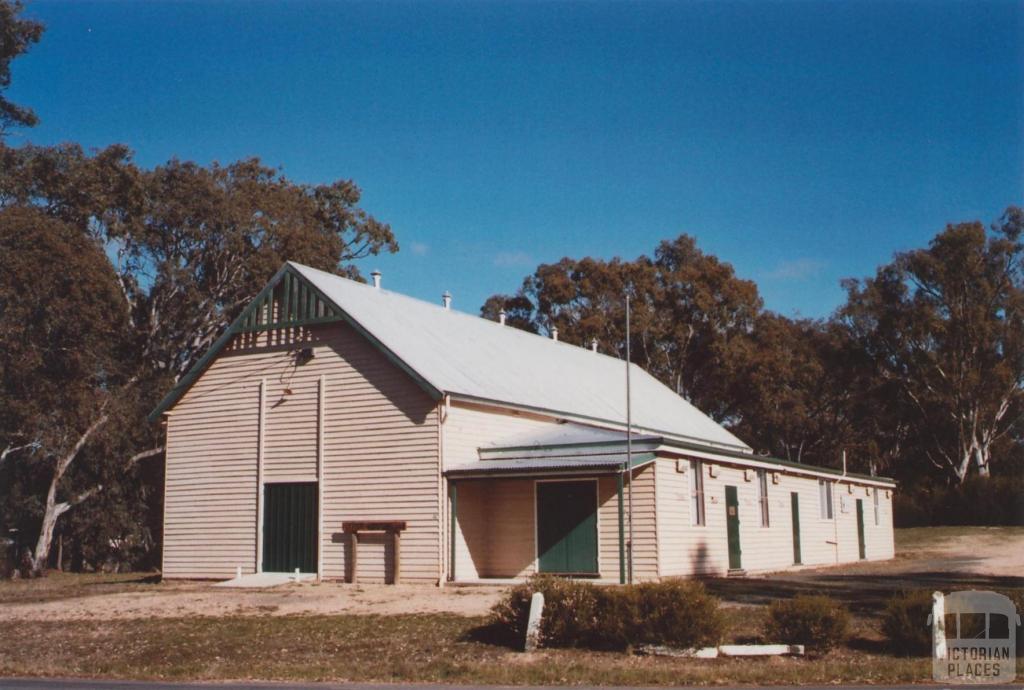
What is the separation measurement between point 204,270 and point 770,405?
105 feet

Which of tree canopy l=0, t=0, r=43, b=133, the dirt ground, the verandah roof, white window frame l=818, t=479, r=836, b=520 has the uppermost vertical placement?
tree canopy l=0, t=0, r=43, b=133

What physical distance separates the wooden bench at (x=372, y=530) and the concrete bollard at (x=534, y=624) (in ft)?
31.9

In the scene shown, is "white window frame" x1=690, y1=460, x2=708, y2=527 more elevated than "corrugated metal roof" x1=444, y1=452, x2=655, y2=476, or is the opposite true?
"corrugated metal roof" x1=444, y1=452, x2=655, y2=476

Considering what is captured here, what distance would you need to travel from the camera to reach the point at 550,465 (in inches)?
966

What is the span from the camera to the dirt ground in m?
20.0

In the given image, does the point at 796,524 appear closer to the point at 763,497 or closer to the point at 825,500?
the point at 763,497

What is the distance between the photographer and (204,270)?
46.5 meters

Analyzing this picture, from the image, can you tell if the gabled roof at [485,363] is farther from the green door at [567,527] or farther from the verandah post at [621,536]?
the verandah post at [621,536]

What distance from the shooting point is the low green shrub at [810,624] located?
14.8 metres

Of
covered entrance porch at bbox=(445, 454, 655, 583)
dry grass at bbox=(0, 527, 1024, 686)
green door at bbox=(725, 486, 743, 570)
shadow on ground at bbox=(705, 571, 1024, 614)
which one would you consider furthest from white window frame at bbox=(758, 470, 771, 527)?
dry grass at bbox=(0, 527, 1024, 686)

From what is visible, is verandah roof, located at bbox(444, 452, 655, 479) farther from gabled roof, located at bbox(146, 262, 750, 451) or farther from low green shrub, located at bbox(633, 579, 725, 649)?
low green shrub, located at bbox(633, 579, 725, 649)

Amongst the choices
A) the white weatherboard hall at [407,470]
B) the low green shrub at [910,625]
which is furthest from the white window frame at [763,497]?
the low green shrub at [910,625]

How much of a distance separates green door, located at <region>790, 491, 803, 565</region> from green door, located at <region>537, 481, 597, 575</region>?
9.98 metres

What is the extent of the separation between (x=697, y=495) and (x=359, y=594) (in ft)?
29.3
